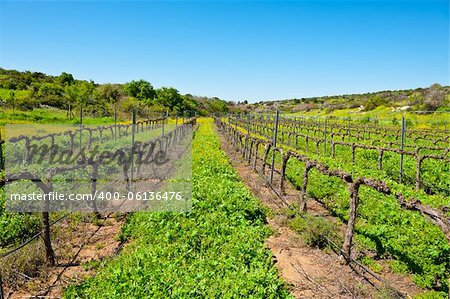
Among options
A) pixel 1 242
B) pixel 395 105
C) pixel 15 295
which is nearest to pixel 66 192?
pixel 1 242

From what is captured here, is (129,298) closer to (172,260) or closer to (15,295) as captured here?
(172,260)

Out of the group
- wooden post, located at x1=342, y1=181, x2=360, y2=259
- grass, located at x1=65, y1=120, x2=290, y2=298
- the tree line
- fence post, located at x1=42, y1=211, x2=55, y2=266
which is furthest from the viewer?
the tree line

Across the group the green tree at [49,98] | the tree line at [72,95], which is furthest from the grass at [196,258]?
the green tree at [49,98]

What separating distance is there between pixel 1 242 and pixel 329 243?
8.07m

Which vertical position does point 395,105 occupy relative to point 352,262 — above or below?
above

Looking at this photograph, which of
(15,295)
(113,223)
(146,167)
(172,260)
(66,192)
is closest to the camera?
(15,295)

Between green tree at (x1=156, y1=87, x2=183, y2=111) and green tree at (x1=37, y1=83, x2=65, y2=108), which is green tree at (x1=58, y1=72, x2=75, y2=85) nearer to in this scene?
green tree at (x1=156, y1=87, x2=183, y2=111)

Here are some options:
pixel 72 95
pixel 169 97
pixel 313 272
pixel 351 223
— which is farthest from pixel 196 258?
pixel 169 97

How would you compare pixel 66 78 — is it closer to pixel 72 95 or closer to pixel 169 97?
pixel 169 97

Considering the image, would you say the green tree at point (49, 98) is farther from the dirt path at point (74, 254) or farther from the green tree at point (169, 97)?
the dirt path at point (74, 254)

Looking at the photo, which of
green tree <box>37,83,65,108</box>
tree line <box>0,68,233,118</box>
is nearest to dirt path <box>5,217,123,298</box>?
tree line <box>0,68,233,118</box>

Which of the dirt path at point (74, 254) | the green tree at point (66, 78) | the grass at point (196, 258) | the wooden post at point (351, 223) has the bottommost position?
the dirt path at point (74, 254)

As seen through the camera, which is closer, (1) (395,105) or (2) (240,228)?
(2) (240,228)

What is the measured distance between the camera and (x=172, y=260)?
637 cm
